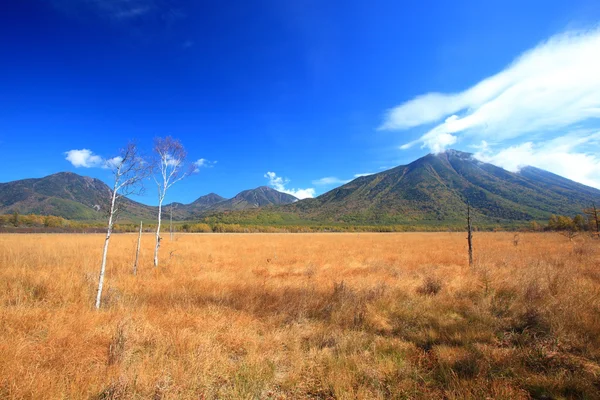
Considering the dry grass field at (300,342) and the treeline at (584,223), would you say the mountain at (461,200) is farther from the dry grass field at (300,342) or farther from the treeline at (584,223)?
the dry grass field at (300,342)

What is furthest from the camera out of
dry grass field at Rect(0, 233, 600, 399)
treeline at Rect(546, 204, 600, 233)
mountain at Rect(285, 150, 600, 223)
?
mountain at Rect(285, 150, 600, 223)

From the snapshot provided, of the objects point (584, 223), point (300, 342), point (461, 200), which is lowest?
point (300, 342)

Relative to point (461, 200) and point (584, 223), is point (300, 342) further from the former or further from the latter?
point (461, 200)

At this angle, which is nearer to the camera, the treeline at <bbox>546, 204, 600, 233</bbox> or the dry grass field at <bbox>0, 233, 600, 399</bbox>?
the dry grass field at <bbox>0, 233, 600, 399</bbox>

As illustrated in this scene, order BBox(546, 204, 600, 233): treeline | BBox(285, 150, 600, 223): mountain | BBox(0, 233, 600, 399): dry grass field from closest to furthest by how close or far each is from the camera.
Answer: BBox(0, 233, 600, 399): dry grass field
BBox(546, 204, 600, 233): treeline
BBox(285, 150, 600, 223): mountain

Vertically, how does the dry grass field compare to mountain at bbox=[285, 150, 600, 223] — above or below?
below

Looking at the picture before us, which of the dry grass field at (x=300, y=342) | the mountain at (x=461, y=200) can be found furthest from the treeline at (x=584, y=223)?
the mountain at (x=461, y=200)

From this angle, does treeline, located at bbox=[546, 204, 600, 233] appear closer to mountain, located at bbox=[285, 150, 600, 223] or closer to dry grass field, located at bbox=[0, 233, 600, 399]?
dry grass field, located at bbox=[0, 233, 600, 399]

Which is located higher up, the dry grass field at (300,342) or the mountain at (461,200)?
the mountain at (461,200)

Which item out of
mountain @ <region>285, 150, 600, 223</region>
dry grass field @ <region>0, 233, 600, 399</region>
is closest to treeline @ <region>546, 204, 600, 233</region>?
dry grass field @ <region>0, 233, 600, 399</region>

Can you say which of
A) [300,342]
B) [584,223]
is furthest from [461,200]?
[300,342]

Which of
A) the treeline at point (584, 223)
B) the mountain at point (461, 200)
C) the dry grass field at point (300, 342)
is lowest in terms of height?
the dry grass field at point (300, 342)

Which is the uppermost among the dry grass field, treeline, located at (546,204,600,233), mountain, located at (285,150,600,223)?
mountain, located at (285,150,600,223)

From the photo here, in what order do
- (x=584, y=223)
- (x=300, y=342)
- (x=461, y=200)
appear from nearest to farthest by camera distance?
1. (x=300, y=342)
2. (x=584, y=223)
3. (x=461, y=200)
